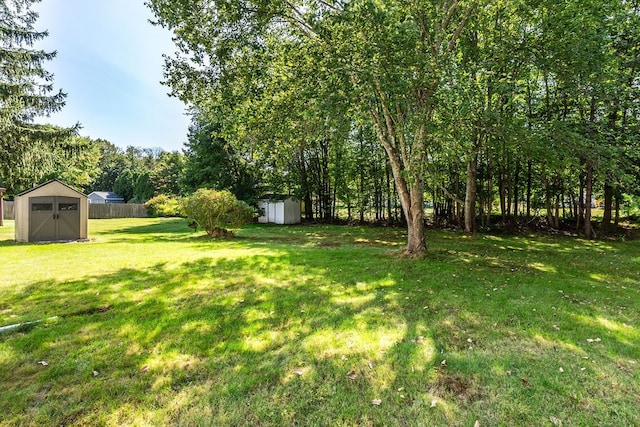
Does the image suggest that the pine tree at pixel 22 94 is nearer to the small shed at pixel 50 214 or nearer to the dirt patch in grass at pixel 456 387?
the small shed at pixel 50 214

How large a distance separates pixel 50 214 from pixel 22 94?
5.59 m

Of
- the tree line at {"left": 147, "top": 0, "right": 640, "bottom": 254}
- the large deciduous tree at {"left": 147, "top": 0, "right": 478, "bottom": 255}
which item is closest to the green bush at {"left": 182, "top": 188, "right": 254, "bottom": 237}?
the tree line at {"left": 147, "top": 0, "right": 640, "bottom": 254}

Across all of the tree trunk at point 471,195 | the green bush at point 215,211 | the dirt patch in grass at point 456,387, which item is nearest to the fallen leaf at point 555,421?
the dirt patch in grass at point 456,387

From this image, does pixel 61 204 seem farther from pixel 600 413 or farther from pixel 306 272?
pixel 600 413

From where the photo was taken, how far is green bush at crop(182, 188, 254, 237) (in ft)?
37.6

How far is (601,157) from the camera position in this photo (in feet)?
20.7

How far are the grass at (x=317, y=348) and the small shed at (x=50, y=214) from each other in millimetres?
5180

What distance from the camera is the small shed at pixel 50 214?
9953mm

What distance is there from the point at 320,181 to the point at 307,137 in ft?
41.0

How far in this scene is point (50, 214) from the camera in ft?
33.7

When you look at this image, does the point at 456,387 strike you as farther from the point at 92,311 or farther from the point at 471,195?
the point at 471,195

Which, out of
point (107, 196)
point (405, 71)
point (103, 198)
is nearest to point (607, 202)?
point (405, 71)

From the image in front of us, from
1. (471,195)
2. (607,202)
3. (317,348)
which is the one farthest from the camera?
(471,195)

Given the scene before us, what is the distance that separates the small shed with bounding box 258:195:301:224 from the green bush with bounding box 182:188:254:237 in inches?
308
